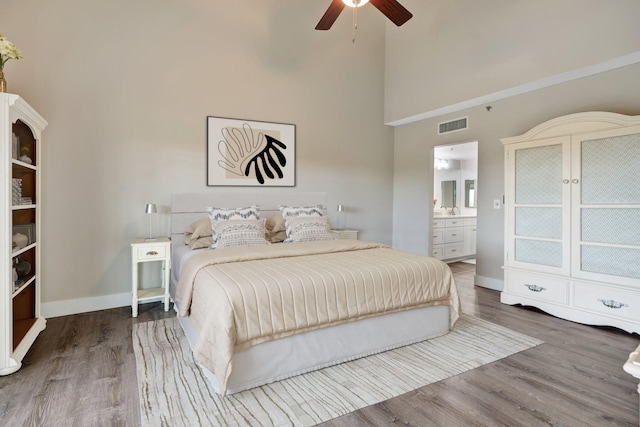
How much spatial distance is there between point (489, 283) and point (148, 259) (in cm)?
400

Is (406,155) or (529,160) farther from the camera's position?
(406,155)

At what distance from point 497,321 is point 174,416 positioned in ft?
9.22

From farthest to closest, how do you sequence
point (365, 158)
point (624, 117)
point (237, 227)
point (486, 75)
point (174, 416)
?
point (365, 158) < point (486, 75) < point (237, 227) < point (624, 117) < point (174, 416)

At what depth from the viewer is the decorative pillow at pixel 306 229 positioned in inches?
149

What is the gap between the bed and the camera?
6.45ft

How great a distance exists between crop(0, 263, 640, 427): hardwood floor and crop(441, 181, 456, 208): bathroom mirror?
461cm

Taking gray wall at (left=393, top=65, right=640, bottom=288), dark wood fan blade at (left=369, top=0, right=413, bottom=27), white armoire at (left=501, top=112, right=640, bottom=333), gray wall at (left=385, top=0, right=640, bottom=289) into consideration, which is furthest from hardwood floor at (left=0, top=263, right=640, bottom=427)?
dark wood fan blade at (left=369, top=0, right=413, bottom=27)

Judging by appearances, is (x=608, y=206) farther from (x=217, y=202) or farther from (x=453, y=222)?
(x=217, y=202)

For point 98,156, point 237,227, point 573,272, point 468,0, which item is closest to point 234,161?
point 237,227

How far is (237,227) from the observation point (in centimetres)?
347

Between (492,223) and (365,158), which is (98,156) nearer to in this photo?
(365,158)

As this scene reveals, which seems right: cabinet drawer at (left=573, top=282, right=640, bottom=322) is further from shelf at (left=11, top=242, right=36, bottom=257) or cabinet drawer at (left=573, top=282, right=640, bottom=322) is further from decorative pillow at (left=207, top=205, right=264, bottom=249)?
shelf at (left=11, top=242, right=36, bottom=257)

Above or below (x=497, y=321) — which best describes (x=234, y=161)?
above

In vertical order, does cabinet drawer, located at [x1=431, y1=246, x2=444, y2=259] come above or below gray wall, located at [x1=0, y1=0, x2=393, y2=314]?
below
